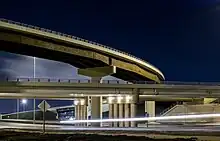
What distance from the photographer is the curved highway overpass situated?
215ft

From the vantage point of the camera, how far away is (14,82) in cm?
6669

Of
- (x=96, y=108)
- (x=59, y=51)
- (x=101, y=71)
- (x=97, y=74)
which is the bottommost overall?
(x=96, y=108)

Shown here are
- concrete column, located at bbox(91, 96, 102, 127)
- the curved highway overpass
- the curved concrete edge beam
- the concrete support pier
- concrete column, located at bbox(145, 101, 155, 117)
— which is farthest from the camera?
concrete column, located at bbox(145, 101, 155, 117)

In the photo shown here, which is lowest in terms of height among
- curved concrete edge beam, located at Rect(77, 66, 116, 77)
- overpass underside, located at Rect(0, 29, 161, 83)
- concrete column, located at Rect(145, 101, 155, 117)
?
concrete column, located at Rect(145, 101, 155, 117)

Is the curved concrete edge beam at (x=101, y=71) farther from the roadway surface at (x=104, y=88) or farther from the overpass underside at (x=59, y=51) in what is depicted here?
the roadway surface at (x=104, y=88)

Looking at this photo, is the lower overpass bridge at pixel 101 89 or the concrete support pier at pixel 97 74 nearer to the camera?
the lower overpass bridge at pixel 101 89

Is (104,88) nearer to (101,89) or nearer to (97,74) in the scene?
(101,89)

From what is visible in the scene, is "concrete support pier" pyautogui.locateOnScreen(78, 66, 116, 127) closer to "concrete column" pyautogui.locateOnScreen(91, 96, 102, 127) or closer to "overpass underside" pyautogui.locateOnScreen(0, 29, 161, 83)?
"concrete column" pyautogui.locateOnScreen(91, 96, 102, 127)

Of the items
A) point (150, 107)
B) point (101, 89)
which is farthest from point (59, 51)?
point (150, 107)

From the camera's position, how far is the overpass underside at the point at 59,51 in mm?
66250

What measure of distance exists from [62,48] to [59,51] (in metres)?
1.00

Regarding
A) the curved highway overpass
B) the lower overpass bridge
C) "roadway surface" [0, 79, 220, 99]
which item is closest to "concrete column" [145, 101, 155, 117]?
the curved highway overpass

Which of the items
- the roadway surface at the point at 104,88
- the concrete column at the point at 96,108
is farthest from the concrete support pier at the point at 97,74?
the roadway surface at the point at 104,88

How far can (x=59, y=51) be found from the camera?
73.7 metres
